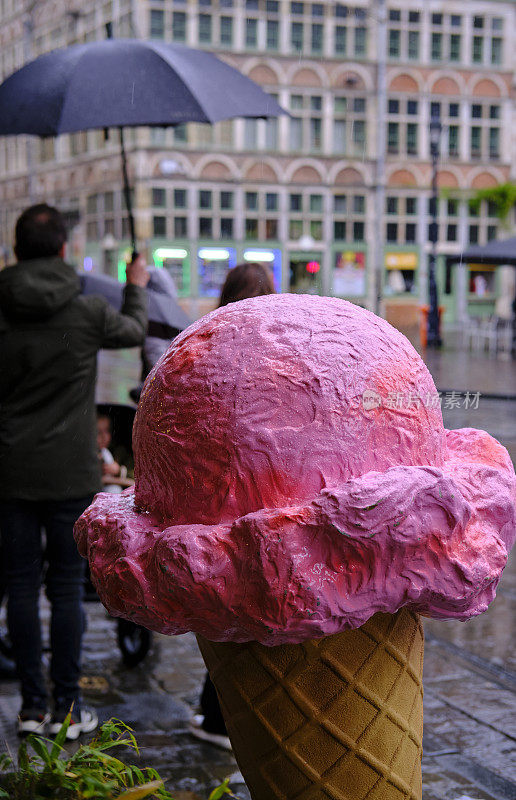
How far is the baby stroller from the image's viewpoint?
393cm

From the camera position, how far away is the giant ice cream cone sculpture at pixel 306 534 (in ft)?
4.99

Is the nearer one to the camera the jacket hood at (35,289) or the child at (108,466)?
the jacket hood at (35,289)

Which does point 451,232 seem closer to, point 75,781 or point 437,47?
point 437,47

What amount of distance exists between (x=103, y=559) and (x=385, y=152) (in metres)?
34.0

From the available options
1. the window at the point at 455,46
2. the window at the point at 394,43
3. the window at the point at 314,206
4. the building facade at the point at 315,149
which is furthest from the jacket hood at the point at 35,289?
the window at the point at 455,46

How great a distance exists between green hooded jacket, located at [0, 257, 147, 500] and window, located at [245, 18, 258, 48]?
31.8 m

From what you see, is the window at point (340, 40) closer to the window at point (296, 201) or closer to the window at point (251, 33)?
the window at point (251, 33)

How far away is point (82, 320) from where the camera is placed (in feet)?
10.7

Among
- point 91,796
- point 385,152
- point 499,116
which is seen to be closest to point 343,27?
point 385,152

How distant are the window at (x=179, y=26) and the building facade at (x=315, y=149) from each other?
3.1 inches

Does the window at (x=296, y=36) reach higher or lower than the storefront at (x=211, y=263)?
higher

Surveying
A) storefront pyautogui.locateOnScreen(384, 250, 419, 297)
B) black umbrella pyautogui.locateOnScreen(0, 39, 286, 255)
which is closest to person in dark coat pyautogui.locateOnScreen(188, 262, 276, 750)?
black umbrella pyautogui.locateOnScreen(0, 39, 286, 255)

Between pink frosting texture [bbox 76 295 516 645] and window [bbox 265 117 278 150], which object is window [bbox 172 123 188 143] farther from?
pink frosting texture [bbox 76 295 516 645]

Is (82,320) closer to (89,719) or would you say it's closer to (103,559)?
(89,719)
